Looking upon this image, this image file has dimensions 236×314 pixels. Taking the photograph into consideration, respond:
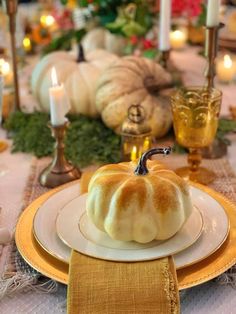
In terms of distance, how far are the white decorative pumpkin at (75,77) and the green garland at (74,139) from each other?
0.04 meters

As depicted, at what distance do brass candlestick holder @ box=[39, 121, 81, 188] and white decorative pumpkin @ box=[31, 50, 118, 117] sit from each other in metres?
0.31

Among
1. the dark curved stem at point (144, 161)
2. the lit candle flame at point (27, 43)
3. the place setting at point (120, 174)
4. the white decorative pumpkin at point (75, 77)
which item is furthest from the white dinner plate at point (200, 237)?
the lit candle flame at point (27, 43)

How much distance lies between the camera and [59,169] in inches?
39.8

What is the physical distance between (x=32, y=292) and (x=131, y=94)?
Answer: 23.8 inches

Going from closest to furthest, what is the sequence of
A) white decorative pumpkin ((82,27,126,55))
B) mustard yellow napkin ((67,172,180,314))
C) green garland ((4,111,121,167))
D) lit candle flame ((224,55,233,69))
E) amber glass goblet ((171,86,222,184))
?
mustard yellow napkin ((67,172,180,314)) → amber glass goblet ((171,86,222,184)) → green garland ((4,111,121,167)) → lit candle flame ((224,55,233,69)) → white decorative pumpkin ((82,27,126,55))

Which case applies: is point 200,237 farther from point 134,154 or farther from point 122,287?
point 134,154

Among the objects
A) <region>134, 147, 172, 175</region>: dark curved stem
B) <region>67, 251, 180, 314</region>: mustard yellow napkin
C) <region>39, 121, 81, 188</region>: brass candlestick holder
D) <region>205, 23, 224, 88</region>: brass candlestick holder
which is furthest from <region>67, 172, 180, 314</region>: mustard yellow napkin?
<region>205, 23, 224, 88</region>: brass candlestick holder

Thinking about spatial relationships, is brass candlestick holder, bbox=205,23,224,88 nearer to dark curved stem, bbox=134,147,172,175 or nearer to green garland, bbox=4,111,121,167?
green garland, bbox=4,111,121,167

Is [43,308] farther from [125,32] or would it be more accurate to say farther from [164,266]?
[125,32]

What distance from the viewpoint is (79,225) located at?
736mm

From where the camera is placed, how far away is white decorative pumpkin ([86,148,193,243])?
0.66 meters

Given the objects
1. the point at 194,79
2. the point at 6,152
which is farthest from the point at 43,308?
the point at 194,79

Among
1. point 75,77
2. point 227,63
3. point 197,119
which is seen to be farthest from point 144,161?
point 227,63

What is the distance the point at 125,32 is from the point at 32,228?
104cm
